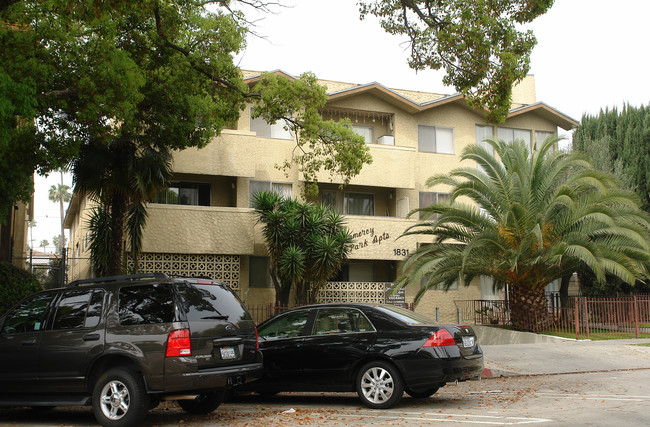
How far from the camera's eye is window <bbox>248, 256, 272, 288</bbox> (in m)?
24.6

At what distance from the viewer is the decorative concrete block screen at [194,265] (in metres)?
22.5

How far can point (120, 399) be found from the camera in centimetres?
809

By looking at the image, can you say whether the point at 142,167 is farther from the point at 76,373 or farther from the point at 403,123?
the point at 403,123

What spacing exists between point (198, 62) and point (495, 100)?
730cm

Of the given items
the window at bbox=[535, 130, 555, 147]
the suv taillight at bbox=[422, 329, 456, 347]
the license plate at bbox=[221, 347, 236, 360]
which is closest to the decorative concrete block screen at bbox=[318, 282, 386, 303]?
the window at bbox=[535, 130, 555, 147]

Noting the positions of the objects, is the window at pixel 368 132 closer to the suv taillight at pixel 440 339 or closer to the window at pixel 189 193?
the window at pixel 189 193

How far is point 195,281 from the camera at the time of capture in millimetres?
8742

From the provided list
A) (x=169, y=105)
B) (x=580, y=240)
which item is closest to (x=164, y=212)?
(x=169, y=105)

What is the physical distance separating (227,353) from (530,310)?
588 inches

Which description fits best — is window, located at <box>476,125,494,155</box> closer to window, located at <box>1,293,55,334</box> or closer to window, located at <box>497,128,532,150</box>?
window, located at <box>497,128,532,150</box>

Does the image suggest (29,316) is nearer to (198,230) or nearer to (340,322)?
(340,322)

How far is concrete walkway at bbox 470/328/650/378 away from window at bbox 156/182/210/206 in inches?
489

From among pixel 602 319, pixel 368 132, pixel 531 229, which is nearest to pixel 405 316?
pixel 531 229

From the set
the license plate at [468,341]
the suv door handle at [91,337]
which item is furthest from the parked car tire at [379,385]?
the suv door handle at [91,337]
